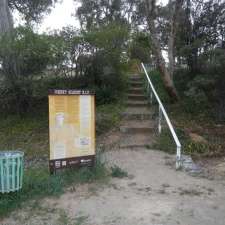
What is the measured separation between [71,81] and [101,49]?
4.89 feet

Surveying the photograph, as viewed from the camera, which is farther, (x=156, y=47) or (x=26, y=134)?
(x=156, y=47)

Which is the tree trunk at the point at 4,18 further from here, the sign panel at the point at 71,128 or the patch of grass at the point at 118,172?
the patch of grass at the point at 118,172

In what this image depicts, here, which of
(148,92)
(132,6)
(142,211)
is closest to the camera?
(142,211)

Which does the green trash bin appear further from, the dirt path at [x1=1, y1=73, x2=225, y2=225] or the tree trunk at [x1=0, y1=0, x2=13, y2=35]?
the tree trunk at [x1=0, y1=0, x2=13, y2=35]

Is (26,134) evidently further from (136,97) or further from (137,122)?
(136,97)

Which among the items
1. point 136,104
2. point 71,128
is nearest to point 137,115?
point 136,104

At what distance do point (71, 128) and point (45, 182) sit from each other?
1.07 meters

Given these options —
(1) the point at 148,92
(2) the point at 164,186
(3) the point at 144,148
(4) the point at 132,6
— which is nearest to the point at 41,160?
(3) the point at 144,148

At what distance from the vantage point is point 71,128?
235 inches

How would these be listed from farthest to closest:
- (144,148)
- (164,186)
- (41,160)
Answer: (144,148), (41,160), (164,186)

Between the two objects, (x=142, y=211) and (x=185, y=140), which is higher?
(x=185, y=140)

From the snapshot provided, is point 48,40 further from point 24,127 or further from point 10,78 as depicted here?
point 24,127

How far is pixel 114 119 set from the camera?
9734 millimetres

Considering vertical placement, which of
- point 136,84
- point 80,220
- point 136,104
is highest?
point 136,84
